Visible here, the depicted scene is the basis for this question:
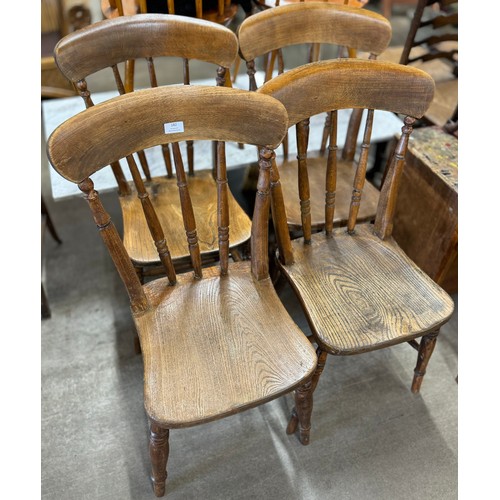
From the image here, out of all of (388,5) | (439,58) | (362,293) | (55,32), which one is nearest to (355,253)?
(362,293)

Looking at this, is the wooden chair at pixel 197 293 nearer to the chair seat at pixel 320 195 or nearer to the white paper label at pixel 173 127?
the white paper label at pixel 173 127

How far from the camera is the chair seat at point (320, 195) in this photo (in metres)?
1.40

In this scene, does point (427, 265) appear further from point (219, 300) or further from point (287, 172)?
point (219, 300)

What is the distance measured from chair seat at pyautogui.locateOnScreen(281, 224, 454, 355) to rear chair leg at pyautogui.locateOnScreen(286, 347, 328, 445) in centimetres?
9

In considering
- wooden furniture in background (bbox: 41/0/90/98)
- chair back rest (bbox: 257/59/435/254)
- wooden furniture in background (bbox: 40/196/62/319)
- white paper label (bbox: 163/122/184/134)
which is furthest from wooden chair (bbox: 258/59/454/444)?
wooden furniture in background (bbox: 41/0/90/98)

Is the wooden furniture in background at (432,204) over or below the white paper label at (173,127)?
below

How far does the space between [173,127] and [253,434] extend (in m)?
0.96

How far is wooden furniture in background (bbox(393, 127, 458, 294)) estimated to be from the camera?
1.48 meters

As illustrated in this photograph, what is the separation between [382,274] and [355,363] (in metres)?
0.47

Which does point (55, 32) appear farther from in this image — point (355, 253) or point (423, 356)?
point (423, 356)

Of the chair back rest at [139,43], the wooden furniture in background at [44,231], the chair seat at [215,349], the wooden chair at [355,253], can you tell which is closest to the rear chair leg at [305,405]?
the wooden chair at [355,253]

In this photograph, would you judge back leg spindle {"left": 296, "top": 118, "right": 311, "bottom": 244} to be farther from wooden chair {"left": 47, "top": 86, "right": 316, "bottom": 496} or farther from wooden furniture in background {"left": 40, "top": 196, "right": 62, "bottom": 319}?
wooden furniture in background {"left": 40, "top": 196, "right": 62, "bottom": 319}

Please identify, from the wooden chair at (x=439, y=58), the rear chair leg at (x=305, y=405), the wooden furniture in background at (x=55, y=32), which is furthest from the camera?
the wooden furniture in background at (x=55, y=32)

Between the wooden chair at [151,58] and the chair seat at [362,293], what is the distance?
0.23m
